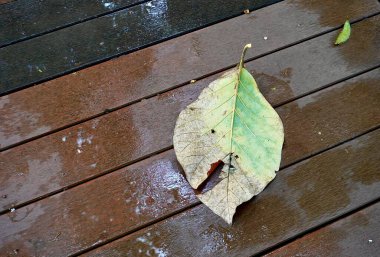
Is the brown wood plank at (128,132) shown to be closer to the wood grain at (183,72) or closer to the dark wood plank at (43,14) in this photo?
the wood grain at (183,72)

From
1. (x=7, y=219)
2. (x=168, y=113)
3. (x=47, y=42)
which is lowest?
(x=7, y=219)

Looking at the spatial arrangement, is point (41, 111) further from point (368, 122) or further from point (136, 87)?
point (368, 122)

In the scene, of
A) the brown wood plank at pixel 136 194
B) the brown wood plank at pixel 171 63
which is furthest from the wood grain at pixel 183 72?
the brown wood plank at pixel 136 194

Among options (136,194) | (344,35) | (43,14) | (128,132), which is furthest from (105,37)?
(344,35)

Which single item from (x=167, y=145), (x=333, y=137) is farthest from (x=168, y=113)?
(x=333, y=137)

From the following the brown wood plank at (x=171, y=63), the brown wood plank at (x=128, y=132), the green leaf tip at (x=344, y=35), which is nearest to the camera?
the brown wood plank at (x=128, y=132)
